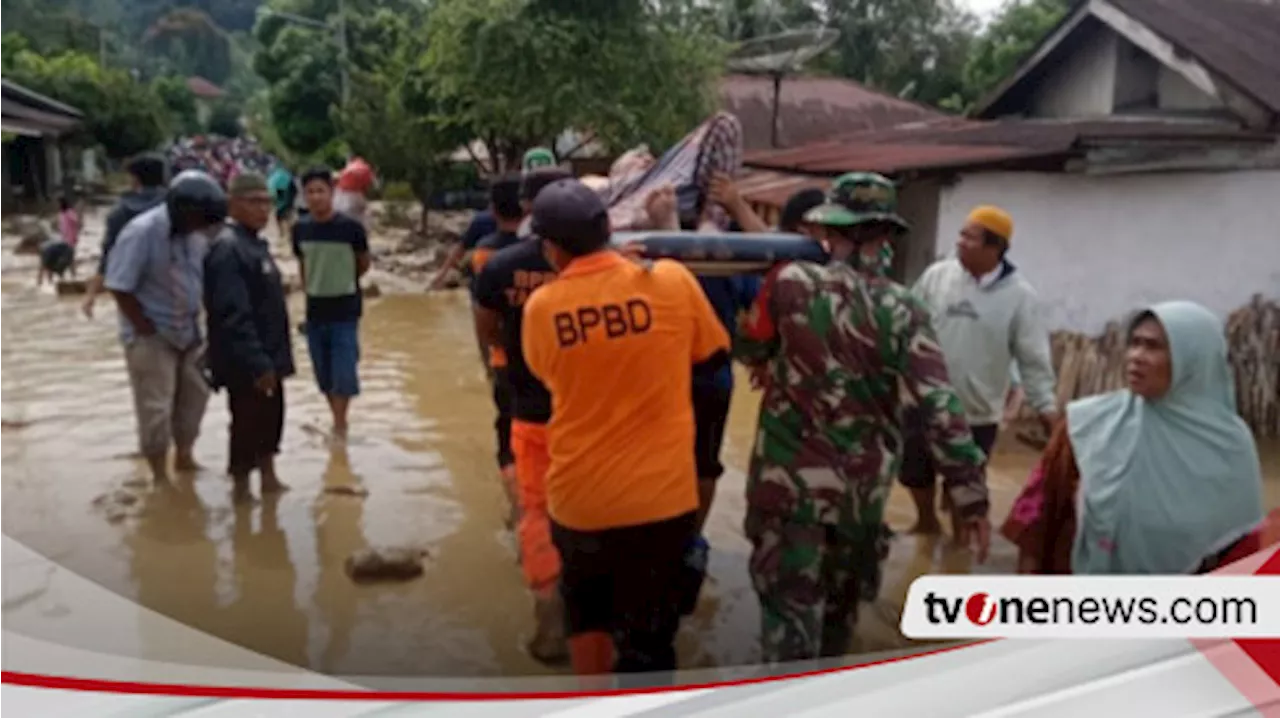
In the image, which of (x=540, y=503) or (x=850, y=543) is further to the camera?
(x=540, y=503)

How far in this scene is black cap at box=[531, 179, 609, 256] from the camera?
66.7 inches

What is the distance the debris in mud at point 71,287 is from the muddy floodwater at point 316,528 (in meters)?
0.02

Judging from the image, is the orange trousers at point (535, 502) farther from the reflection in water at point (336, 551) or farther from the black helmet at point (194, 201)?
the black helmet at point (194, 201)

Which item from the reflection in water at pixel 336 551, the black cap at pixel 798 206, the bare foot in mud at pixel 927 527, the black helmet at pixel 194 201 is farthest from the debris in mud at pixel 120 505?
the bare foot in mud at pixel 927 527

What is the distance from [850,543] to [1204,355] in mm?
610

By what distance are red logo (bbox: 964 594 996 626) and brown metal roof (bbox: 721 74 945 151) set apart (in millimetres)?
723

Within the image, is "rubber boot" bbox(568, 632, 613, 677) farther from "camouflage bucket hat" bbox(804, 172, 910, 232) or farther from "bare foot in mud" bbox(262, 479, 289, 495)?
"bare foot in mud" bbox(262, 479, 289, 495)

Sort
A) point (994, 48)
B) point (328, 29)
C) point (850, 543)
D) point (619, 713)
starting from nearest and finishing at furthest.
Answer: point (619, 713)
point (328, 29)
point (994, 48)
point (850, 543)

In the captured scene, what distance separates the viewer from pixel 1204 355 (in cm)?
165

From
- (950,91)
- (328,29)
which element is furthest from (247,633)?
(950,91)

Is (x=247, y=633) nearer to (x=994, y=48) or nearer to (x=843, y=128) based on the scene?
(x=843, y=128)

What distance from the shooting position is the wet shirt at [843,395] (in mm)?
1795

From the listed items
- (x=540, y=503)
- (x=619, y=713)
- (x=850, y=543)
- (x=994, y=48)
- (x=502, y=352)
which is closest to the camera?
(x=619, y=713)
